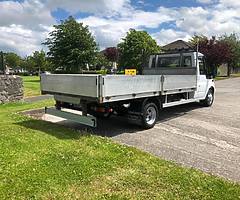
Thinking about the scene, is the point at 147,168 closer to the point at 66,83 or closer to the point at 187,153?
the point at 187,153

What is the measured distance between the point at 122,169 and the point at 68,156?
1197 mm

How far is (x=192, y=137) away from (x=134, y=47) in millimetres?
40281

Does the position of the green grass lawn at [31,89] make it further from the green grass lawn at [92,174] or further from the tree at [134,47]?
the tree at [134,47]

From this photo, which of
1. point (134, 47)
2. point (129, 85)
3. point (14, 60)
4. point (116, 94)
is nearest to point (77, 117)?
point (116, 94)

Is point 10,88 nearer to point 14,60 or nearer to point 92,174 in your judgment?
point 92,174

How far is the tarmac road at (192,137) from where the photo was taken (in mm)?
5605

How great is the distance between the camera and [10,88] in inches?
523

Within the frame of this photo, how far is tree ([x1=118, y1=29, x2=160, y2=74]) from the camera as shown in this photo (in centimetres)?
4616

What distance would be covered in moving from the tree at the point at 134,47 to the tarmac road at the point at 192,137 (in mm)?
35468

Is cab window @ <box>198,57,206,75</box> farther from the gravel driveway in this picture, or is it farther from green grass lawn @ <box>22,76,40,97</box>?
green grass lawn @ <box>22,76,40,97</box>

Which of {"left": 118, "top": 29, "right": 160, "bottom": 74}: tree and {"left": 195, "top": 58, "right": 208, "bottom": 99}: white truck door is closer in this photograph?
{"left": 195, "top": 58, "right": 208, "bottom": 99}: white truck door

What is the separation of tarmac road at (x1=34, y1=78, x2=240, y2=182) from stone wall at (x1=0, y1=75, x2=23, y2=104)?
5.33 m

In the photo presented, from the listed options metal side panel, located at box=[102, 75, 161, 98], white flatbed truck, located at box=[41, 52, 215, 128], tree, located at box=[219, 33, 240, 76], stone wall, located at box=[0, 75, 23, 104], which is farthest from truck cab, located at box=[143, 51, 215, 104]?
tree, located at box=[219, 33, 240, 76]

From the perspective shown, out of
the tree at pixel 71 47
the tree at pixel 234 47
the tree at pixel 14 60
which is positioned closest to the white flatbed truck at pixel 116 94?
the tree at pixel 71 47
